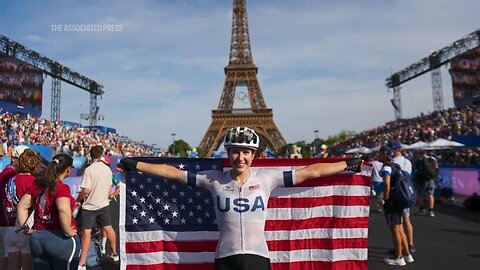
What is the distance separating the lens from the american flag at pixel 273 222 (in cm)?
411

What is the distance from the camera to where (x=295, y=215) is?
424 centimetres

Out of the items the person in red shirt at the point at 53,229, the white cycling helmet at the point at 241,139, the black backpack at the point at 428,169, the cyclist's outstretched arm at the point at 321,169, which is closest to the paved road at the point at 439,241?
the black backpack at the point at 428,169

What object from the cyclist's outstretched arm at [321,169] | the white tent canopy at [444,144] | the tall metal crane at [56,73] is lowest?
the cyclist's outstretched arm at [321,169]

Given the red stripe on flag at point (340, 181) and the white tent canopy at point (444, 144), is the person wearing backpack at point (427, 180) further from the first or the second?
the red stripe on flag at point (340, 181)

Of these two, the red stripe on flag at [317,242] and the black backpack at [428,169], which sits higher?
the black backpack at [428,169]

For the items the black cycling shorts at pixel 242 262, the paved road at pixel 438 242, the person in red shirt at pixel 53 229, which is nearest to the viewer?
the black cycling shorts at pixel 242 262

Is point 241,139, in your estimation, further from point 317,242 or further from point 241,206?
point 317,242

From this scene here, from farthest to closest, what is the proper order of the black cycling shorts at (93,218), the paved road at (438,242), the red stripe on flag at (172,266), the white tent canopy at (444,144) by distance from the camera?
1. the white tent canopy at (444,144)
2. the paved road at (438,242)
3. the black cycling shorts at (93,218)
4. the red stripe on flag at (172,266)

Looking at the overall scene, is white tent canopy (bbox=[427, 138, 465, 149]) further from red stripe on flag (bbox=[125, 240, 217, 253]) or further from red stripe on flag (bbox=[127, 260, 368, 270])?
red stripe on flag (bbox=[125, 240, 217, 253])

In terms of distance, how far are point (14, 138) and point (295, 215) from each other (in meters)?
21.9

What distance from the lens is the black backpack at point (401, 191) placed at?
6.19 metres

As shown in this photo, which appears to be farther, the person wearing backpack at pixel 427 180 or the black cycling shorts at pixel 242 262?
the person wearing backpack at pixel 427 180

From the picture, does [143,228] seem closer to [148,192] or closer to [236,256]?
[148,192]

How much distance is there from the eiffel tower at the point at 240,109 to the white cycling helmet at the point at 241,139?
159 feet
